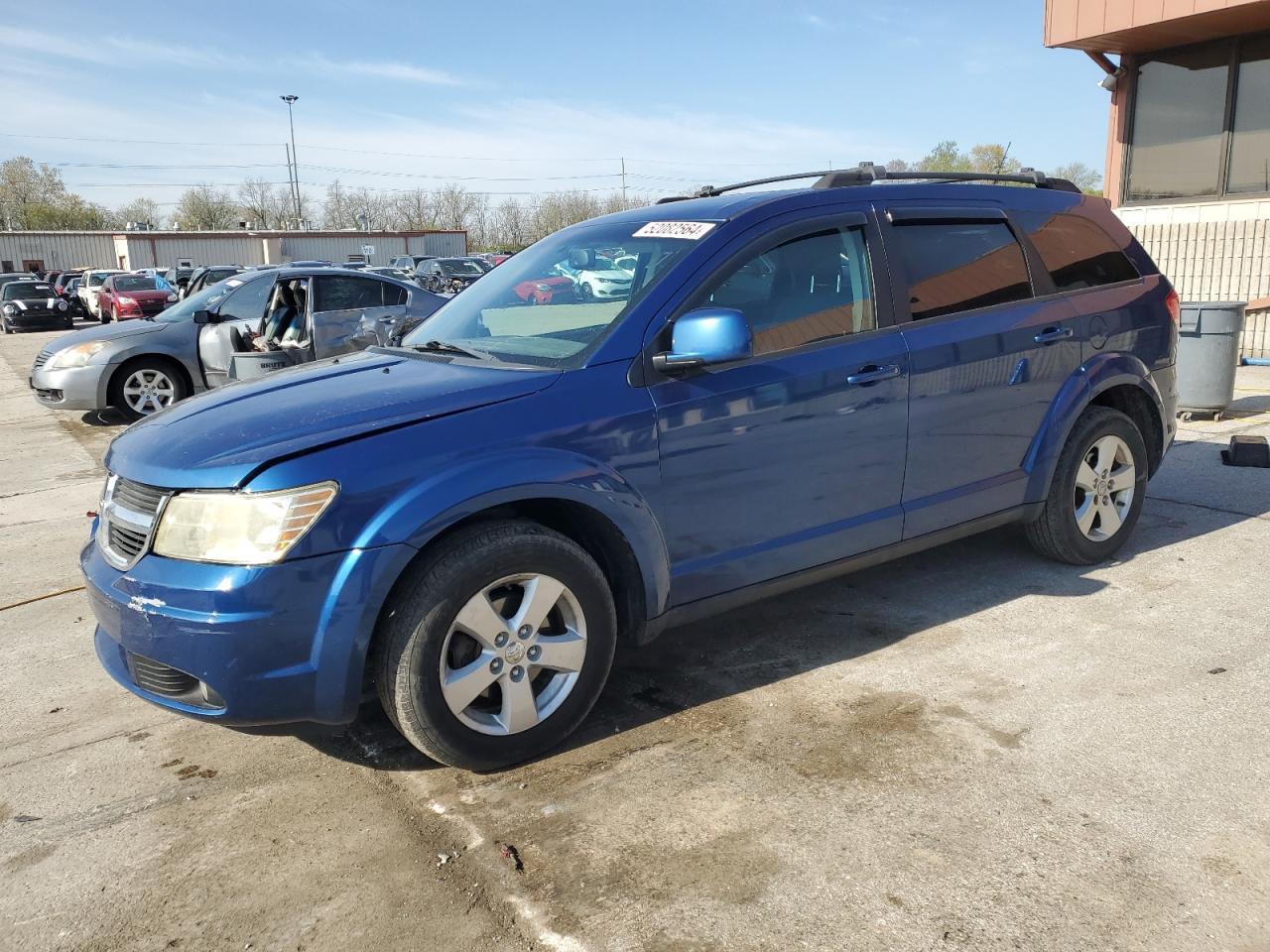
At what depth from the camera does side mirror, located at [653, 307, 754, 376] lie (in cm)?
331

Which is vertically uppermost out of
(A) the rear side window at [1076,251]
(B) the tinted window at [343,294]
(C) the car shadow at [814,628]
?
(A) the rear side window at [1076,251]

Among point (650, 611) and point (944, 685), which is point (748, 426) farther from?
point (944, 685)

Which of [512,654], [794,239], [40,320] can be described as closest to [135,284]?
[40,320]

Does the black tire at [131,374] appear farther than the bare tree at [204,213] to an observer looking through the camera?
No

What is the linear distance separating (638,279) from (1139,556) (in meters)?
3.13

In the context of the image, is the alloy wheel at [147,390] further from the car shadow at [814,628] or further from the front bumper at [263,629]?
the front bumper at [263,629]

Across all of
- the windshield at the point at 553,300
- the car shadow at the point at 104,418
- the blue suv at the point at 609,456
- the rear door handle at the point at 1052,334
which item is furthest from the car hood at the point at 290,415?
the car shadow at the point at 104,418

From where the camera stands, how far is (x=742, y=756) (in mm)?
3270

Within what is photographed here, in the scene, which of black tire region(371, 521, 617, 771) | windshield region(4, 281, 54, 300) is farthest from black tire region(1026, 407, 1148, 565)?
windshield region(4, 281, 54, 300)

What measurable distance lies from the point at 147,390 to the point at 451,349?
8.14 m

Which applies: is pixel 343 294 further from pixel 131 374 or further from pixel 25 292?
pixel 25 292

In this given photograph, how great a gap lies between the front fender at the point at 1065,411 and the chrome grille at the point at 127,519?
3.55 metres

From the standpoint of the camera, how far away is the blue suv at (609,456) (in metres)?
2.90

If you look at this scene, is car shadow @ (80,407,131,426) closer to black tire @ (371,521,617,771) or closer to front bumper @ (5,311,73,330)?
black tire @ (371,521,617,771)
